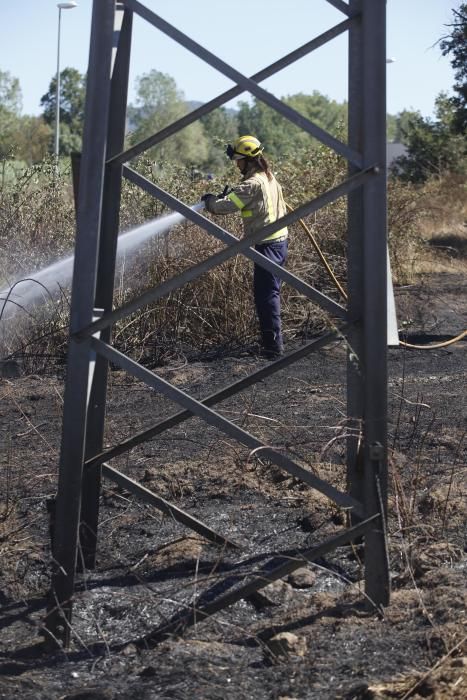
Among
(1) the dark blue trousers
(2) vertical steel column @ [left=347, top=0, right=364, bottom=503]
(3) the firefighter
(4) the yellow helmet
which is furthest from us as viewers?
(1) the dark blue trousers

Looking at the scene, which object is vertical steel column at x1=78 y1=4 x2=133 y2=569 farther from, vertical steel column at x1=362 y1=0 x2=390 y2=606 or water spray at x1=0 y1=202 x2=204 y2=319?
water spray at x1=0 y1=202 x2=204 y2=319

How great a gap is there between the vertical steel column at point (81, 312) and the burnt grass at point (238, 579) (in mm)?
265

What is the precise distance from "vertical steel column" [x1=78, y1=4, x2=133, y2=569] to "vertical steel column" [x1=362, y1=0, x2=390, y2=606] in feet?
3.32

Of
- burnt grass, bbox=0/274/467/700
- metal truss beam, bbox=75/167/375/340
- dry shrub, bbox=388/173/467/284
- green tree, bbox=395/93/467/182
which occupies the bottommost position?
burnt grass, bbox=0/274/467/700

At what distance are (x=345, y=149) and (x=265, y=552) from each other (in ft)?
6.57

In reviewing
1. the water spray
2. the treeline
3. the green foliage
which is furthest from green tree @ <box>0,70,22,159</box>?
the water spray

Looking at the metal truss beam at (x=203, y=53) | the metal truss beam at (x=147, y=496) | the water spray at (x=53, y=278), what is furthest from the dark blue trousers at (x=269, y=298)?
the metal truss beam at (x=203, y=53)

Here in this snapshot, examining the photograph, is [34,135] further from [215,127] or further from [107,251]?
[215,127]

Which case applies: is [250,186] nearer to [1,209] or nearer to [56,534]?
[1,209]

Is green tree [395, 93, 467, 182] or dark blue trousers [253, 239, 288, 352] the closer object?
dark blue trousers [253, 239, 288, 352]

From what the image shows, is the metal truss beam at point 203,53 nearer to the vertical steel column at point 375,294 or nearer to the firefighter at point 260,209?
the vertical steel column at point 375,294

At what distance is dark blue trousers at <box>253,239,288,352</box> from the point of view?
9297 mm

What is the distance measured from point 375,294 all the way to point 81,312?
3.59 ft

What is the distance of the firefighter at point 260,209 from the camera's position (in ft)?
29.1
